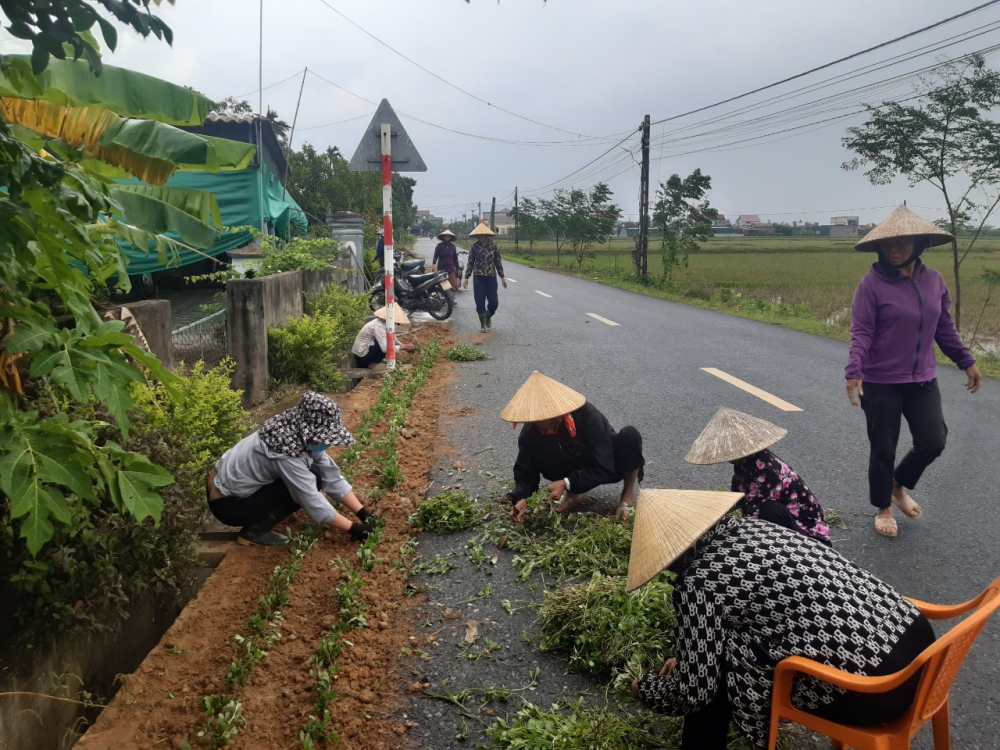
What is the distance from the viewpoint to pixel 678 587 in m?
2.54

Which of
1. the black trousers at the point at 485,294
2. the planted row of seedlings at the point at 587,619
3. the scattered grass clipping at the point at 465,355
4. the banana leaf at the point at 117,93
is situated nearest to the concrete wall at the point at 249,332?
the scattered grass clipping at the point at 465,355

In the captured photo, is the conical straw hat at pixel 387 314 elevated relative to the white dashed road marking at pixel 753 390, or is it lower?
elevated

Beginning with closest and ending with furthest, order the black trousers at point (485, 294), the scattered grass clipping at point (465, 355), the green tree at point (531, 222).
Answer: the scattered grass clipping at point (465, 355)
the black trousers at point (485, 294)
the green tree at point (531, 222)

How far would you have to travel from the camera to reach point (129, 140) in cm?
319

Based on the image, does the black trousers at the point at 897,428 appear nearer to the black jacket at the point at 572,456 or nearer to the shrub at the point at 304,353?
the black jacket at the point at 572,456

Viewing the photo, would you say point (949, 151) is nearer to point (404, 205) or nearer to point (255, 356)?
point (255, 356)

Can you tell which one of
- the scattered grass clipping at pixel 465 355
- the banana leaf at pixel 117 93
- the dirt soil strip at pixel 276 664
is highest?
the banana leaf at pixel 117 93

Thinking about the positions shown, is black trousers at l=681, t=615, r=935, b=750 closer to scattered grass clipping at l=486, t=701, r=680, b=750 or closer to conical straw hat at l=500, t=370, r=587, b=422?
scattered grass clipping at l=486, t=701, r=680, b=750


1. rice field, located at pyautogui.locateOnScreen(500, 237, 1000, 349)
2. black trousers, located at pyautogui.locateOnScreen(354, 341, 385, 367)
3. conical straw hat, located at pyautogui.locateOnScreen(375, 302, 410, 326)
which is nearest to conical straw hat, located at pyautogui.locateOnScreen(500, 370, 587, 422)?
conical straw hat, located at pyautogui.locateOnScreen(375, 302, 410, 326)

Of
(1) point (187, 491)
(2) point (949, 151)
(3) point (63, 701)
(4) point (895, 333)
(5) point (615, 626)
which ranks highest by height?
(2) point (949, 151)

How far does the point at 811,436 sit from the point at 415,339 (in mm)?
6877

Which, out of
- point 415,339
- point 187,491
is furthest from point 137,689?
point 415,339

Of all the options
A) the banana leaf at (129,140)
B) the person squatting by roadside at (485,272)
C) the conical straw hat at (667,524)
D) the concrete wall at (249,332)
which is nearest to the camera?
the conical straw hat at (667,524)

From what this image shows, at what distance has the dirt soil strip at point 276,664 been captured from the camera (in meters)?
3.02
